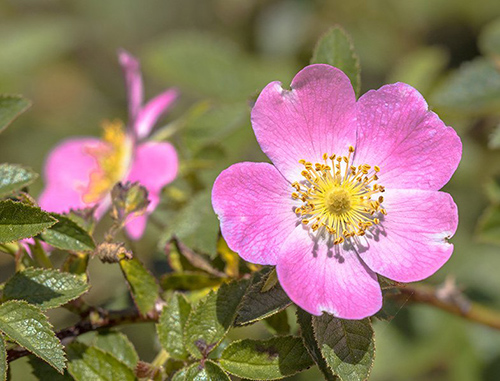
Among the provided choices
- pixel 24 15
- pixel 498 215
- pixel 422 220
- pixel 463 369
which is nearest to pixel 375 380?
pixel 463 369

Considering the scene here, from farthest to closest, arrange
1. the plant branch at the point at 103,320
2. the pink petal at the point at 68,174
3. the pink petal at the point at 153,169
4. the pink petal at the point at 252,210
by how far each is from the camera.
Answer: the pink petal at the point at 68,174, the pink petal at the point at 153,169, the plant branch at the point at 103,320, the pink petal at the point at 252,210

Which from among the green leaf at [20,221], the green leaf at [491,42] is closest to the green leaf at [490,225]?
the green leaf at [491,42]

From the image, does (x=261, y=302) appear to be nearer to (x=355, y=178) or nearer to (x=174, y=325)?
(x=174, y=325)

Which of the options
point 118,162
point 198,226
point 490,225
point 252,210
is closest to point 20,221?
point 252,210

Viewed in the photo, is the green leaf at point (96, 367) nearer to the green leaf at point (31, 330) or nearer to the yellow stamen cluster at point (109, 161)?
the green leaf at point (31, 330)

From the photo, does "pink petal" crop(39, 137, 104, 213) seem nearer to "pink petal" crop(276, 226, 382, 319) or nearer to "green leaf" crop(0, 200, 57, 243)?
"green leaf" crop(0, 200, 57, 243)
